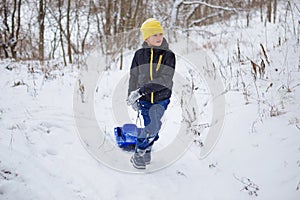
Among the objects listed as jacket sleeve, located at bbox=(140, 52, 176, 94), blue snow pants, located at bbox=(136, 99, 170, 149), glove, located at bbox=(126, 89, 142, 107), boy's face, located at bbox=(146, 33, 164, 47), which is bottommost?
blue snow pants, located at bbox=(136, 99, 170, 149)

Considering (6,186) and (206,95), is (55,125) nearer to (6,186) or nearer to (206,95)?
(6,186)

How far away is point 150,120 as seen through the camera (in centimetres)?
270

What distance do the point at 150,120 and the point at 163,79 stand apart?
47 centimetres

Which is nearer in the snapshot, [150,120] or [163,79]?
[163,79]

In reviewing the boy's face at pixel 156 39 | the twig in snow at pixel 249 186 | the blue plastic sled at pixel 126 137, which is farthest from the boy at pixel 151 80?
the twig in snow at pixel 249 186

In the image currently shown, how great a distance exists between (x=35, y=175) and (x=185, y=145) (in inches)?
70.4

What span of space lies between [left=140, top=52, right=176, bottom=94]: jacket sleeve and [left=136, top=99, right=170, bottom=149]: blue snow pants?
16 centimetres

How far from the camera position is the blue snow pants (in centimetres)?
264

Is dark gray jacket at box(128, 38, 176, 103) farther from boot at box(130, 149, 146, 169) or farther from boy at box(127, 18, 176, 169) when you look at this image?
boot at box(130, 149, 146, 169)

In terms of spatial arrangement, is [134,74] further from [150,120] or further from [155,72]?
[150,120]

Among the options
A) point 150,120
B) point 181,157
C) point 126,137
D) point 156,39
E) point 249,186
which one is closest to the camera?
point 249,186

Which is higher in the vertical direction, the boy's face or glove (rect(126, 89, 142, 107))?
the boy's face

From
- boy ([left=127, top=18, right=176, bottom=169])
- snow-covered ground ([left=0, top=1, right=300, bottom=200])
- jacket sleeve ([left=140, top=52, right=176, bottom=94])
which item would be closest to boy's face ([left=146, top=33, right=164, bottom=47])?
boy ([left=127, top=18, right=176, bottom=169])

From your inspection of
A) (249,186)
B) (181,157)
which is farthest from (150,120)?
(249,186)
